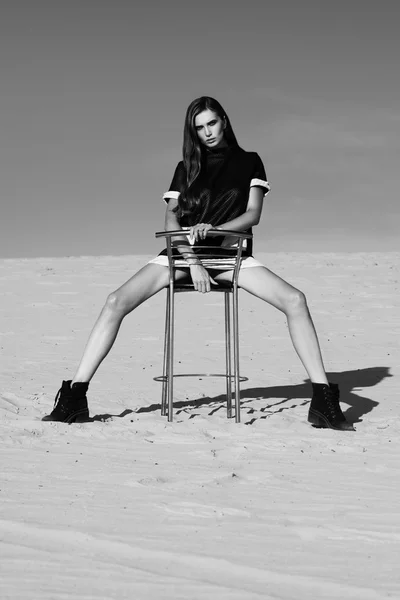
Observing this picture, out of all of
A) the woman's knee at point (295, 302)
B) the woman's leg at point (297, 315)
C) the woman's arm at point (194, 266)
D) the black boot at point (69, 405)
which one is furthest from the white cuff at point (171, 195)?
the black boot at point (69, 405)

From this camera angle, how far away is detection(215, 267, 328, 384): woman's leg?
471cm

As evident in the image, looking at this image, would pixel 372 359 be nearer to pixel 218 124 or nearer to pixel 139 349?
pixel 139 349

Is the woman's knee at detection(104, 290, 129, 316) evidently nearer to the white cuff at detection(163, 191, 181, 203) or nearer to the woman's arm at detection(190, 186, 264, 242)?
the woman's arm at detection(190, 186, 264, 242)

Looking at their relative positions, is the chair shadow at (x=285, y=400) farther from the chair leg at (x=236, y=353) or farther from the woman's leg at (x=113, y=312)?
the woman's leg at (x=113, y=312)

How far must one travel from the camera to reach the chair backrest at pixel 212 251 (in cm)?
465

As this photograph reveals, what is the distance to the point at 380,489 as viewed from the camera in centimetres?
341

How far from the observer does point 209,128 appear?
495cm

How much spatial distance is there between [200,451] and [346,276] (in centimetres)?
1313

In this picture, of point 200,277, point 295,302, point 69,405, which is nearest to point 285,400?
point 295,302

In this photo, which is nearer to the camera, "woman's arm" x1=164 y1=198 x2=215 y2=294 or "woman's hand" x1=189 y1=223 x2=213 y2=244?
"woman's hand" x1=189 y1=223 x2=213 y2=244

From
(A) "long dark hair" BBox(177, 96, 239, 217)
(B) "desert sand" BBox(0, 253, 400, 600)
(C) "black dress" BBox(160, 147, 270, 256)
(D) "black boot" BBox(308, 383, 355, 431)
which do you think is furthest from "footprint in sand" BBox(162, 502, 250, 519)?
(A) "long dark hair" BBox(177, 96, 239, 217)

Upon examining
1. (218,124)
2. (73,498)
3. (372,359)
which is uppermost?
(218,124)

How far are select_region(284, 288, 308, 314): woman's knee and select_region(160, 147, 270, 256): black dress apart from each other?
413 millimetres

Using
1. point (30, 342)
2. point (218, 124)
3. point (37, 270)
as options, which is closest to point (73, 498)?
point (218, 124)
